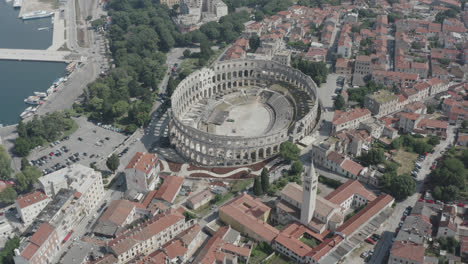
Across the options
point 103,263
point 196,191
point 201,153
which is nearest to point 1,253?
point 103,263

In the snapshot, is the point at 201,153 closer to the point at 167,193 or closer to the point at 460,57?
the point at 167,193

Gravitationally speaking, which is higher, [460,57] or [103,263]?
[460,57]

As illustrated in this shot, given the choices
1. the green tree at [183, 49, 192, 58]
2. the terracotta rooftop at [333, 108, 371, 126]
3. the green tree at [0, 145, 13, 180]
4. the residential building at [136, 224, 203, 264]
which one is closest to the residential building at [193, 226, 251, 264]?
the residential building at [136, 224, 203, 264]

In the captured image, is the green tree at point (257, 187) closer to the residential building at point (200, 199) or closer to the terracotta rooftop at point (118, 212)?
the residential building at point (200, 199)

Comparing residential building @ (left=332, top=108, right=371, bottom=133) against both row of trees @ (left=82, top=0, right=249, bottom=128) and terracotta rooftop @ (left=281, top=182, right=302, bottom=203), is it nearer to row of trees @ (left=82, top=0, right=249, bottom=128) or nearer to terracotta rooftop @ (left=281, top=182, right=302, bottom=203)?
terracotta rooftop @ (left=281, top=182, right=302, bottom=203)

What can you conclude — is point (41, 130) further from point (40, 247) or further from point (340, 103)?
point (340, 103)

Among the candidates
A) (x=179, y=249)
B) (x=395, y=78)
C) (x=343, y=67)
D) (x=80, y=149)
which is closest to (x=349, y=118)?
(x=395, y=78)

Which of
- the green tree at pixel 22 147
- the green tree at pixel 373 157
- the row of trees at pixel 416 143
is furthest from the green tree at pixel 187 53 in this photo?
the green tree at pixel 373 157
